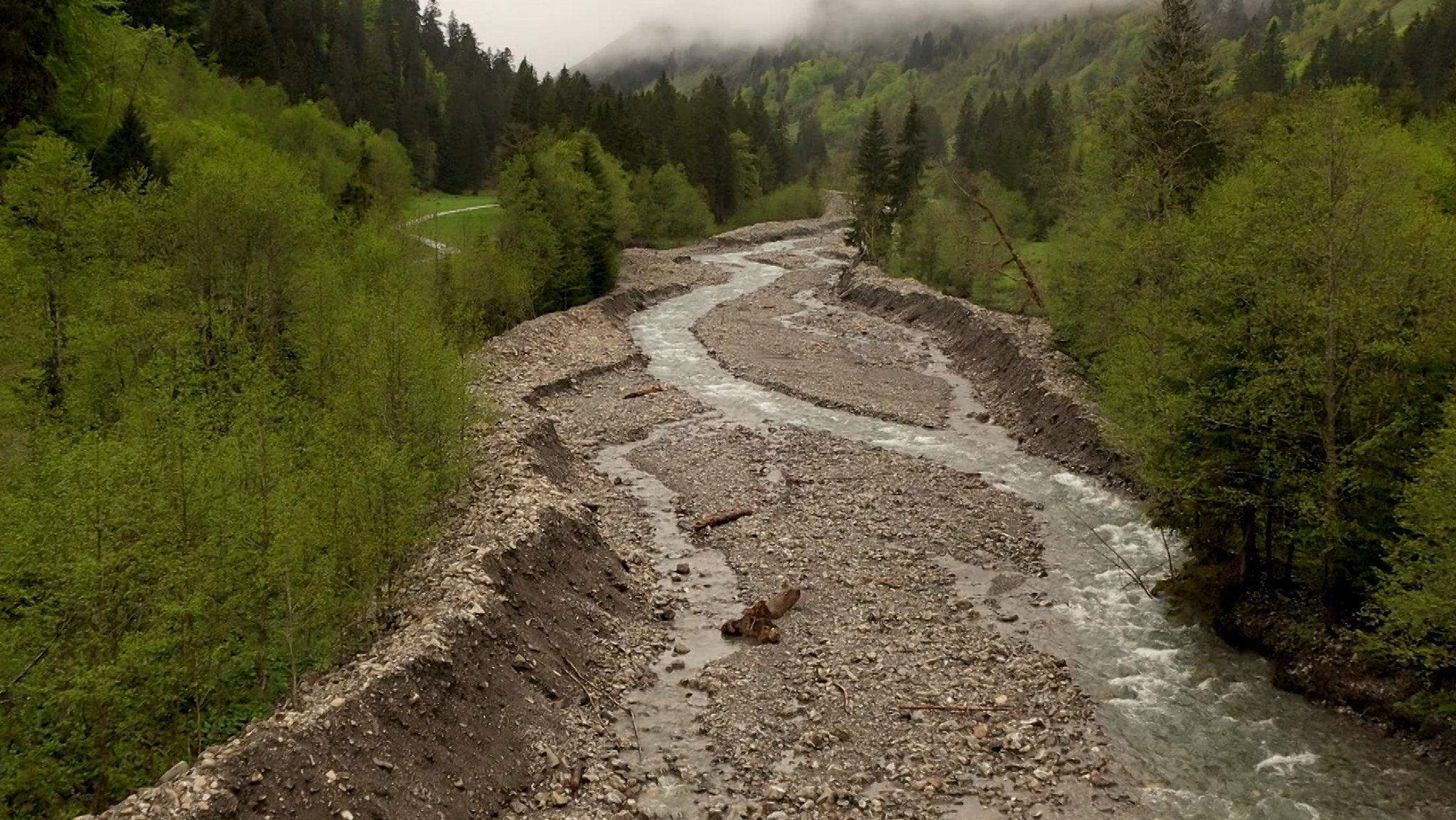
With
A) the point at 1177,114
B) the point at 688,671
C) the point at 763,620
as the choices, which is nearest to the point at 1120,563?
the point at 763,620

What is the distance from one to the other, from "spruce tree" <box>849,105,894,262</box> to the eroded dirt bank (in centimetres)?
5466

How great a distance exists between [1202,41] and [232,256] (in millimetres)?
43907

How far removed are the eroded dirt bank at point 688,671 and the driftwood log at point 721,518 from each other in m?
0.27

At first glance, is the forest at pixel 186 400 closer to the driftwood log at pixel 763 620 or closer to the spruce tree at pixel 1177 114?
the driftwood log at pixel 763 620

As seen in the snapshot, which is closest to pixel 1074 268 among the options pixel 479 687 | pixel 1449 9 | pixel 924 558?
pixel 924 558

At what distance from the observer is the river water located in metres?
15.3

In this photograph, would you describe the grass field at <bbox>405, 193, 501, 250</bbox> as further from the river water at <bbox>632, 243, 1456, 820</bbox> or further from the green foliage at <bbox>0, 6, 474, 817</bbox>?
the river water at <bbox>632, 243, 1456, 820</bbox>

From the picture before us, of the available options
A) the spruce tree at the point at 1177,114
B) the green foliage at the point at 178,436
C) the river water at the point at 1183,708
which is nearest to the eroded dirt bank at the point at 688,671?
the river water at the point at 1183,708

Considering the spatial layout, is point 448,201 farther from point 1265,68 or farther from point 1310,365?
point 1310,365

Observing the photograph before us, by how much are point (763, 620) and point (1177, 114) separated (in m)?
32.1

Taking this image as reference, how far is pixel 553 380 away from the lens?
43656 millimetres

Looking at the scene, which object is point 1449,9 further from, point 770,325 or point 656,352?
point 656,352

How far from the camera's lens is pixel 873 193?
8581 cm

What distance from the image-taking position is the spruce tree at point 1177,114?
3819 centimetres
